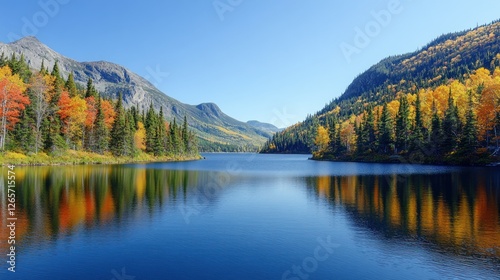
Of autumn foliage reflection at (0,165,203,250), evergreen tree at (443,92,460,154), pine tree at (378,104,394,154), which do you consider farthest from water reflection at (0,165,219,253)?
pine tree at (378,104,394,154)

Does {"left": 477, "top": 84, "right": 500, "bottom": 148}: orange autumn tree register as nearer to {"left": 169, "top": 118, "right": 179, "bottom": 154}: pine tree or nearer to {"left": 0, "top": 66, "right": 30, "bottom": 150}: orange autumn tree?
{"left": 169, "top": 118, "right": 179, "bottom": 154}: pine tree

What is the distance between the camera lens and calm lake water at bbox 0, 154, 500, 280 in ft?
57.5

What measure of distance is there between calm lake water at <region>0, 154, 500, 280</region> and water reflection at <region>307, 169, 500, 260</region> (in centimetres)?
12

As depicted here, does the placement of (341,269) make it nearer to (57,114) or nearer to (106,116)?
(57,114)

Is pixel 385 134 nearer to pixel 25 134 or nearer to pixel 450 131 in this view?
pixel 450 131

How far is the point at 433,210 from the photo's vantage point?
32.6m

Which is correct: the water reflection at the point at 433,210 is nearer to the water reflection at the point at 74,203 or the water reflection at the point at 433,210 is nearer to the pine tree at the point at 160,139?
the water reflection at the point at 74,203

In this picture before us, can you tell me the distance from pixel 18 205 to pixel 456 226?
38805 mm

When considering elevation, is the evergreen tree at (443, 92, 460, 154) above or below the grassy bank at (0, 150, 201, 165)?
above

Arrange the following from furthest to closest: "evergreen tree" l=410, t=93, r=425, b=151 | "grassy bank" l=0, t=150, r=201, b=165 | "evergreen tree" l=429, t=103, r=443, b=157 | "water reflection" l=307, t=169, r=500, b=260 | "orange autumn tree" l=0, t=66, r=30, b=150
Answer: "evergreen tree" l=410, t=93, r=425, b=151 → "evergreen tree" l=429, t=103, r=443, b=157 → "grassy bank" l=0, t=150, r=201, b=165 → "orange autumn tree" l=0, t=66, r=30, b=150 → "water reflection" l=307, t=169, r=500, b=260

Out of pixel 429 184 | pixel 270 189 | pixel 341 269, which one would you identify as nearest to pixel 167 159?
pixel 270 189

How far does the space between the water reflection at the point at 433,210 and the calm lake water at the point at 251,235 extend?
124mm

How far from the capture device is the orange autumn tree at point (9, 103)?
7475 centimetres

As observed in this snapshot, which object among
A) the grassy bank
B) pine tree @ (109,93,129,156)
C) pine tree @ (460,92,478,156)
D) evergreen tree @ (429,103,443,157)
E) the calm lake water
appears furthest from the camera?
pine tree @ (109,93,129,156)
